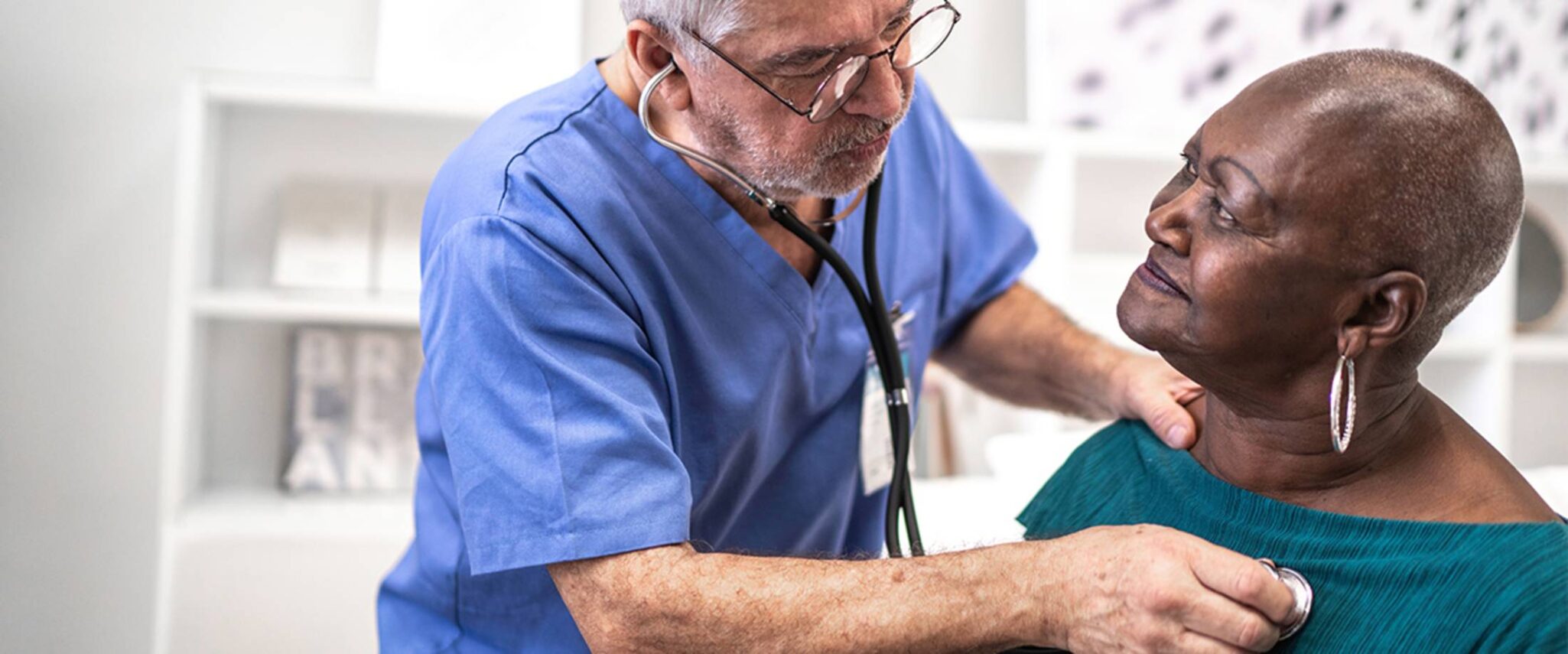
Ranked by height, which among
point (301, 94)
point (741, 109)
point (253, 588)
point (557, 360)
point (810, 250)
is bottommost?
point (253, 588)

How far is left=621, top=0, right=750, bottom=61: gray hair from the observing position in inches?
41.9

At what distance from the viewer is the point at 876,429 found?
4.42ft

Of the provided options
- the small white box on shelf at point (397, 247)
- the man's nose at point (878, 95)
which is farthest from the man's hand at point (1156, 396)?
the small white box on shelf at point (397, 247)

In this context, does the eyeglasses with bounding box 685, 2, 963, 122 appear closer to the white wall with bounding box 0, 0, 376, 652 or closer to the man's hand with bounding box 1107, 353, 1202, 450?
the man's hand with bounding box 1107, 353, 1202, 450

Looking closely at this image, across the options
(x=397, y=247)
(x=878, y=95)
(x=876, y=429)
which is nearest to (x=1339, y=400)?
(x=878, y=95)

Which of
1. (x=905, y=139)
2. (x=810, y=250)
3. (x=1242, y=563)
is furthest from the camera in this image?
(x=905, y=139)

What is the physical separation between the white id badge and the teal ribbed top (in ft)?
1.11

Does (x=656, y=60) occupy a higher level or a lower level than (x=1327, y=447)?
higher

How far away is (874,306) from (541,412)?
38 centimetres

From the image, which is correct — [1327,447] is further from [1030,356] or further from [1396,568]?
[1030,356]

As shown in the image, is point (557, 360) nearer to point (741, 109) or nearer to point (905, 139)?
point (741, 109)

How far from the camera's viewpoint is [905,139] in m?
1.48

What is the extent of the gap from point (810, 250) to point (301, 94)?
48.2 inches

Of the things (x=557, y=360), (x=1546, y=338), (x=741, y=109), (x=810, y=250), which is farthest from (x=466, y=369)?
(x=1546, y=338)
